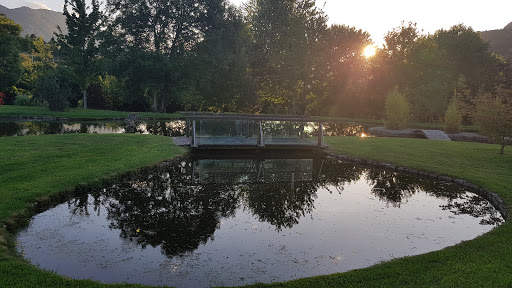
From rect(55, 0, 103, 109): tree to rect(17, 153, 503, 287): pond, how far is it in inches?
1619

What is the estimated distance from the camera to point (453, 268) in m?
5.88

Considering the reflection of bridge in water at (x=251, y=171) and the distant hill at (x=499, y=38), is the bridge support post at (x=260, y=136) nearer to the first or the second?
the reflection of bridge in water at (x=251, y=171)

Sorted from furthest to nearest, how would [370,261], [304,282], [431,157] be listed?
[431,157] → [370,261] → [304,282]

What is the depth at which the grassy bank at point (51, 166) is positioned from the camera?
5.51 metres

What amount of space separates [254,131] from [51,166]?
11.8 meters

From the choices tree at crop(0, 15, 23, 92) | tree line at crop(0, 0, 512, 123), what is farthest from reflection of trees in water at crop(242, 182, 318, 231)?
tree at crop(0, 15, 23, 92)

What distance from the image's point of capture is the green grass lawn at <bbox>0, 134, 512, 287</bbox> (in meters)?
5.45

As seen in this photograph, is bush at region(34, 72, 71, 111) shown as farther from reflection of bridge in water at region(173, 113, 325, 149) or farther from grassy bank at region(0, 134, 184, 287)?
reflection of bridge in water at region(173, 113, 325, 149)

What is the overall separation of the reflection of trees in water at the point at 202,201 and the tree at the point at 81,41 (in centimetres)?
4024

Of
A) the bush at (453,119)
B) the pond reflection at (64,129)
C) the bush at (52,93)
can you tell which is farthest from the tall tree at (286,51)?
the bush at (52,93)

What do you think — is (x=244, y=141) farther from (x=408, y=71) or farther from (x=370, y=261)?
(x=408, y=71)

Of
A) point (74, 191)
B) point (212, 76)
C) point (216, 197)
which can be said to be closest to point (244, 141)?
point (216, 197)

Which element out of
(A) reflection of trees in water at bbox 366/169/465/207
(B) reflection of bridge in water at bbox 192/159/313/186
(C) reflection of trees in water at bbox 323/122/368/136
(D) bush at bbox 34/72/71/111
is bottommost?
(A) reflection of trees in water at bbox 366/169/465/207

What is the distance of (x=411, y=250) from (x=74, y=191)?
1001cm
